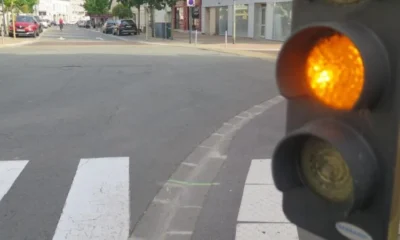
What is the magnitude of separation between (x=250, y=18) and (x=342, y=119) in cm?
3526

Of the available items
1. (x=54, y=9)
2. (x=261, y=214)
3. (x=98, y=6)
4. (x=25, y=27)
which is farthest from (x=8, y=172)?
(x=54, y=9)

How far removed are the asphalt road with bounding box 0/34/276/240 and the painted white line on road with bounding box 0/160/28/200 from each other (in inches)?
0.4

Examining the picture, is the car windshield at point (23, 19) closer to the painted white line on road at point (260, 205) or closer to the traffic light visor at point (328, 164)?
the painted white line on road at point (260, 205)

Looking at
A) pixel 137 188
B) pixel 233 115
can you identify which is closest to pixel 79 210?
pixel 137 188

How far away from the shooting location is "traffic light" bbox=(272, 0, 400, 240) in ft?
3.59

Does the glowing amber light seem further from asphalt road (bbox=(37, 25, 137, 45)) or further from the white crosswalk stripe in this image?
asphalt road (bbox=(37, 25, 137, 45))

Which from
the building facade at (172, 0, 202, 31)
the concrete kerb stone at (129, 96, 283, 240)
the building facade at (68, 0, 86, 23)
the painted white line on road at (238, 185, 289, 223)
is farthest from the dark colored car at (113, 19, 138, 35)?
the building facade at (68, 0, 86, 23)

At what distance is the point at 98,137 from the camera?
A: 701 centimetres

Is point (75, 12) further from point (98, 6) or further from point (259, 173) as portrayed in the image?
point (259, 173)

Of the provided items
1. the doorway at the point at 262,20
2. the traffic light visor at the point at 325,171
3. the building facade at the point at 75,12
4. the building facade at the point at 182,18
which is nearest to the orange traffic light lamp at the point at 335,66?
the traffic light visor at the point at 325,171

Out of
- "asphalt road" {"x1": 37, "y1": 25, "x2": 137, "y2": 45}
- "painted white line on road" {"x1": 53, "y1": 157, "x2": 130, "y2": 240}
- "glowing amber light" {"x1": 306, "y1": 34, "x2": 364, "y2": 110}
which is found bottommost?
"asphalt road" {"x1": 37, "y1": 25, "x2": 137, "y2": 45}

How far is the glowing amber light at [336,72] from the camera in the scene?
1128mm

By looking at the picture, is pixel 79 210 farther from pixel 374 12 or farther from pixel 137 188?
pixel 374 12

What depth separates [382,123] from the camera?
1127 mm
